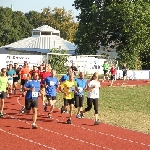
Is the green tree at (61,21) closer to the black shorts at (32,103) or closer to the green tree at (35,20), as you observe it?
the green tree at (35,20)

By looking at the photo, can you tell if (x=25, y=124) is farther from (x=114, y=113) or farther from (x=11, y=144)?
(x=114, y=113)

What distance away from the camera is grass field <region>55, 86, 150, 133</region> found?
55.5 ft

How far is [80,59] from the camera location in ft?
145

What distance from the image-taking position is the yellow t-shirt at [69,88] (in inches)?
619

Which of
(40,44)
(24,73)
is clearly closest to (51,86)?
(24,73)

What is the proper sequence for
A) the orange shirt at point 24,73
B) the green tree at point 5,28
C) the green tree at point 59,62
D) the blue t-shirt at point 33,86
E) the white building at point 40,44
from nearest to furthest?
the blue t-shirt at point 33,86
the orange shirt at point 24,73
the green tree at point 59,62
the white building at point 40,44
the green tree at point 5,28

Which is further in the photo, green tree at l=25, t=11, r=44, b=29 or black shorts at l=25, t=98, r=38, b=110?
green tree at l=25, t=11, r=44, b=29

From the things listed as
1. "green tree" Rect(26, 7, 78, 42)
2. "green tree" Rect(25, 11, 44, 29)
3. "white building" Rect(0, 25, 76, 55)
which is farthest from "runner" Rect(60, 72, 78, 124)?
→ "green tree" Rect(25, 11, 44, 29)

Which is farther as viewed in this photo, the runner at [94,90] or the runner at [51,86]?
the runner at [51,86]

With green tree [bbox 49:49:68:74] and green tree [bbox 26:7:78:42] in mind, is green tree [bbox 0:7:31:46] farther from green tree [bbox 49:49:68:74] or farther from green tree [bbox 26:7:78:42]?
green tree [bbox 49:49:68:74]

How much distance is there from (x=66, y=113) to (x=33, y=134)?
4.89m

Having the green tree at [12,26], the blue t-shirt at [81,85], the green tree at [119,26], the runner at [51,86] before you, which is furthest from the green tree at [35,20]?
the blue t-shirt at [81,85]

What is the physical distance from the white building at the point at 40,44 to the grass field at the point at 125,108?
117 feet

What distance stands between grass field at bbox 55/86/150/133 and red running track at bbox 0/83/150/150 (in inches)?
45.1
